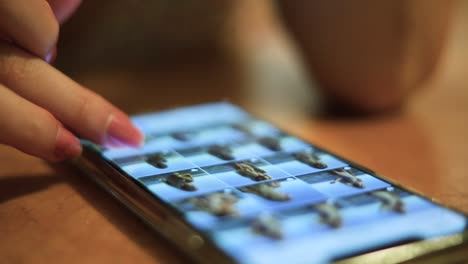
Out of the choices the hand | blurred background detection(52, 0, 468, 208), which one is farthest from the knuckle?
blurred background detection(52, 0, 468, 208)

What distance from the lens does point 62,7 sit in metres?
0.40

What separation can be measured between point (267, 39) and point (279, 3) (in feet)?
1.08

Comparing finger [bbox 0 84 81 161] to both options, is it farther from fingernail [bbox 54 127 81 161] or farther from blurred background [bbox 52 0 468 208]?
blurred background [bbox 52 0 468 208]

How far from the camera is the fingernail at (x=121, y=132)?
393 millimetres

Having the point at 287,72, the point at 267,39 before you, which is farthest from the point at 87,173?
the point at 267,39

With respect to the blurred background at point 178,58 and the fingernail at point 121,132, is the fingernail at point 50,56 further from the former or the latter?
the blurred background at point 178,58

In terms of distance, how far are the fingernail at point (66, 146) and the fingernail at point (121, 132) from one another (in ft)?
0.08

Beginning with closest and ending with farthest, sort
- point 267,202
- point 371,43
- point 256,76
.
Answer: point 267,202
point 371,43
point 256,76

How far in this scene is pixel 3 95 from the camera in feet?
1.15

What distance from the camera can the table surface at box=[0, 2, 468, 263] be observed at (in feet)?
1.03

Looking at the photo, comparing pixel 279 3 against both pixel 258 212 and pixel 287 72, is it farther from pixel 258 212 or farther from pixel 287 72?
pixel 258 212

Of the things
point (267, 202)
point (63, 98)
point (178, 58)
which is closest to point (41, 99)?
point (63, 98)

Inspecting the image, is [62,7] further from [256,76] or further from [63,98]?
[256,76]

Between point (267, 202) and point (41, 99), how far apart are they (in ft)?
0.51
